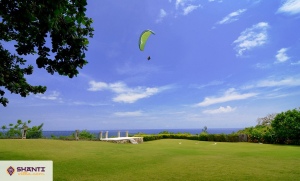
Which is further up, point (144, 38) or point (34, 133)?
point (144, 38)

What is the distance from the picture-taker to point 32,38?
29.4 ft

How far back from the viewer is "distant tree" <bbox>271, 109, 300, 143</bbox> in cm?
2586

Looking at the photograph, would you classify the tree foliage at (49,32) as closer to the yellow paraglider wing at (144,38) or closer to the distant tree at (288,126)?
the yellow paraglider wing at (144,38)

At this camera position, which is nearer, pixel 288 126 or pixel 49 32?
pixel 49 32

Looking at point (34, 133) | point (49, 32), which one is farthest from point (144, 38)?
point (34, 133)

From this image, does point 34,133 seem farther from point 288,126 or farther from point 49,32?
point 288,126

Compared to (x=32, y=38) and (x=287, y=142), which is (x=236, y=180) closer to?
(x=32, y=38)

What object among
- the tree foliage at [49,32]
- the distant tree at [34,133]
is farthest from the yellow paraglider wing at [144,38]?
the distant tree at [34,133]

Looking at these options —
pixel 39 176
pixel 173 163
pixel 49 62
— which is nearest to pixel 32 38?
pixel 49 62

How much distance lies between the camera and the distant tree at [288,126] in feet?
84.8

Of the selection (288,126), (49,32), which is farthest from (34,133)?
(288,126)

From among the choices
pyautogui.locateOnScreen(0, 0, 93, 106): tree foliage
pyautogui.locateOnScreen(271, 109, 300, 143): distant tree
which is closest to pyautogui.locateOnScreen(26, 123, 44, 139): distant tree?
pyautogui.locateOnScreen(0, 0, 93, 106): tree foliage

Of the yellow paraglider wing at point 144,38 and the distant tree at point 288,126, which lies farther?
the distant tree at point 288,126

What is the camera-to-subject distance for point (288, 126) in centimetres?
2631
